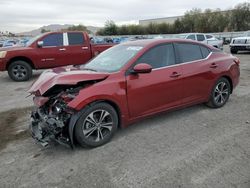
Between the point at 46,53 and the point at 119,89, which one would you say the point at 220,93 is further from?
the point at 46,53

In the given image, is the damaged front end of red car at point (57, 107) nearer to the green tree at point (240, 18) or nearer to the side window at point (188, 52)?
the side window at point (188, 52)

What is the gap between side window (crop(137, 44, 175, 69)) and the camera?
14.8 ft

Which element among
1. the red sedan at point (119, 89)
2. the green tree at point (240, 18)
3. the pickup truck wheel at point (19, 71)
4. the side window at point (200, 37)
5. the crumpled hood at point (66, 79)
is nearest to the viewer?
the red sedan at point (119, 89)

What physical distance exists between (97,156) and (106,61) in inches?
72.7

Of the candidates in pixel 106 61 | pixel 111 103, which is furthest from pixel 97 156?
pixel 106 61

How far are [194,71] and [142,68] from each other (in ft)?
4.66

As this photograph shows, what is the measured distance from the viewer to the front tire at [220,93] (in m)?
5.55

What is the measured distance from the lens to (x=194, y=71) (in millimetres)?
5047

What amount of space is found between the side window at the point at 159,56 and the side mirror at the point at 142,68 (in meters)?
0.24

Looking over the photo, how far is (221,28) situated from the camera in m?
52.9

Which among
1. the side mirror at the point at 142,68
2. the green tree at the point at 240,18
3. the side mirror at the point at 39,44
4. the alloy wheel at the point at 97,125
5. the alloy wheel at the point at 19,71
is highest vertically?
the green tree at the point at 240,18

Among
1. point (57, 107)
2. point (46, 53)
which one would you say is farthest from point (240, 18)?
point (57, 107)

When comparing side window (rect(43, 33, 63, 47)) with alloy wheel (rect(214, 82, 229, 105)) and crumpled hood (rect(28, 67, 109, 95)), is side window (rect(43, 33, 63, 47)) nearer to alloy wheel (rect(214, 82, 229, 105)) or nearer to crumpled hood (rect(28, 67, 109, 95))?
crumpled hood (rect(28, 67, 109, 95))

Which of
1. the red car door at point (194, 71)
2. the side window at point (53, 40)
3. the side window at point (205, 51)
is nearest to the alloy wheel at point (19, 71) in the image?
the side window at point (53, 40)
